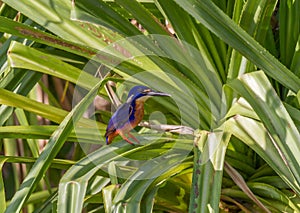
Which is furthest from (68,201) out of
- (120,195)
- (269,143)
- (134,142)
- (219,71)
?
(219,71)

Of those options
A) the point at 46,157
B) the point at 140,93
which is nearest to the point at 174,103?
the point at 140,93

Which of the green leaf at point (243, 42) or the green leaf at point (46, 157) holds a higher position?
the green leaf at point (243, 42)

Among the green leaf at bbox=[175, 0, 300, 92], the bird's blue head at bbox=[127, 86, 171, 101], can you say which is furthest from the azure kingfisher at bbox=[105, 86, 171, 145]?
the green leaf at bbox=[175, 0, 300, 92]

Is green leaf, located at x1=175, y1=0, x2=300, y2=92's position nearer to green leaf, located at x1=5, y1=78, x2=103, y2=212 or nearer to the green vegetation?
the green vegetation

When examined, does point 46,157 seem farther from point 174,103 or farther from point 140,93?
point 174,103

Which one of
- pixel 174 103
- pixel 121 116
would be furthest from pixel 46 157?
pixel 174 103

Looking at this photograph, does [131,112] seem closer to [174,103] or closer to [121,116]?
[121,116]

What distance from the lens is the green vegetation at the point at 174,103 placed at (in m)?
0.97

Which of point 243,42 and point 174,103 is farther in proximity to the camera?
point 174,103

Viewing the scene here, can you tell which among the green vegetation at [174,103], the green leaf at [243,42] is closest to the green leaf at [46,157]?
the green vegetation at [174,103]

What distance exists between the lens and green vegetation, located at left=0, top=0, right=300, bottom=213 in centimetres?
97

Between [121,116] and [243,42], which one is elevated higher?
[243,42]

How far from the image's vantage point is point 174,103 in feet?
3.87

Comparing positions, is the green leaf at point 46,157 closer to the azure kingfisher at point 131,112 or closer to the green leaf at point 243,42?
the azure kingfisher at point 131,112
